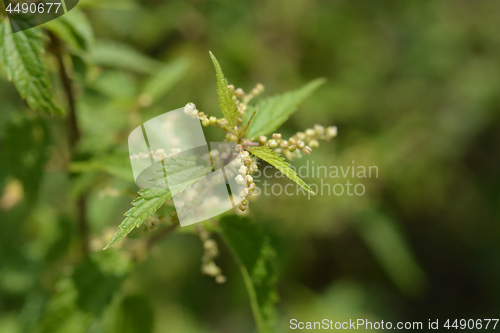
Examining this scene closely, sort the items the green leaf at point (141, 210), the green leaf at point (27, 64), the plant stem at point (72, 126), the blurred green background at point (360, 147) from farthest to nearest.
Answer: the blurred green background at point (360, 147) → the plant stem at point (72, 126) → the green leaf at point (27, 64) → the green leaf at point (141, 210)

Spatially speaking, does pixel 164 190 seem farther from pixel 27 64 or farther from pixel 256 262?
pixel 27 64

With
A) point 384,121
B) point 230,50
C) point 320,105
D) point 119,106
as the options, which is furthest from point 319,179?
point 119,106

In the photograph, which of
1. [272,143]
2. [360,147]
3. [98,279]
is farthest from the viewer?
[360,147]

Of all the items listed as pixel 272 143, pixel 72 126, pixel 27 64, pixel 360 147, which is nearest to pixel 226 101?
pixel 272 143

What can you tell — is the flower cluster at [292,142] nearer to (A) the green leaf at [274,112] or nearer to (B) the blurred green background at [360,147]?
(A) the green leaf at [274,112]

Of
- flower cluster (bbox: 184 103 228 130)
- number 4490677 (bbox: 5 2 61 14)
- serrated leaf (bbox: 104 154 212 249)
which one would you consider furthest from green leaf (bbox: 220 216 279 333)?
number 4490677 (bbox: 5 2 61 14)

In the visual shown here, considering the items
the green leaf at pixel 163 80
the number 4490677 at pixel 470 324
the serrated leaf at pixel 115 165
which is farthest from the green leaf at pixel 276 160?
A: the number 4490677 at pixel 470 324

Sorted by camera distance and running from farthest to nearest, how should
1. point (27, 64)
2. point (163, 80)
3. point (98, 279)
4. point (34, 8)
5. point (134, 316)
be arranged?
point (163, 80) < point (134, 316) < point (98, 279) < point (34, 8) < point (27, 64)

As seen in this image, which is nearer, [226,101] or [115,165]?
[226,101]

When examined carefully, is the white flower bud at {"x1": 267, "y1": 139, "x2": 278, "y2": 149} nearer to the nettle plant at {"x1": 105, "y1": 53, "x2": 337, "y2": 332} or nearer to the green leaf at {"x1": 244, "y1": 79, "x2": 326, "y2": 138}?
the nettle plant at {"x1": 105, "y1": 53, "x2": 337, "y2": 332}
